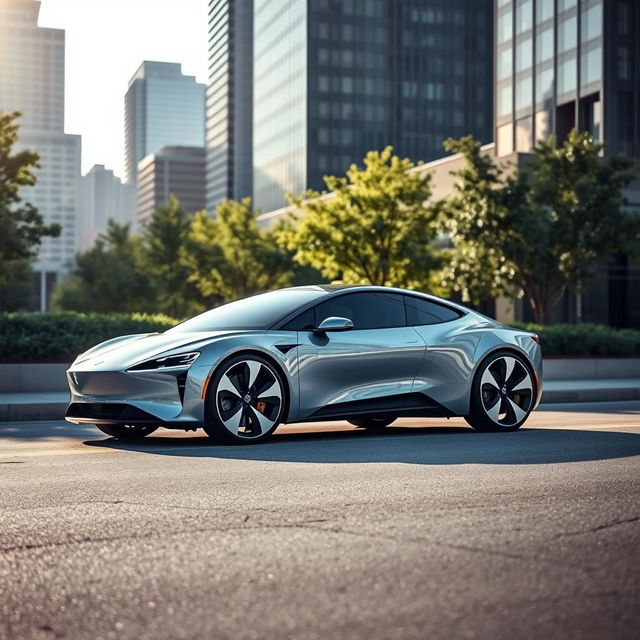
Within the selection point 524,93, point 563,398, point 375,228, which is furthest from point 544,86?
point 563,398

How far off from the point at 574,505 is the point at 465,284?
25.9 meters

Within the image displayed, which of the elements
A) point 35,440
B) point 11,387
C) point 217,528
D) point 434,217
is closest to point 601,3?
point 434,217

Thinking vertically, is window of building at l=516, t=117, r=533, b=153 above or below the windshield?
above

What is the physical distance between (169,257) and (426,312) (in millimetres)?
47279

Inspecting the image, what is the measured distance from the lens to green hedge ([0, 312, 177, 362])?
56.6 ft

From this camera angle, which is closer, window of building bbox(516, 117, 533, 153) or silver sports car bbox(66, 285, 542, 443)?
silver sports car bbox(66, 285, 542, 443)

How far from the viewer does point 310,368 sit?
9180mm

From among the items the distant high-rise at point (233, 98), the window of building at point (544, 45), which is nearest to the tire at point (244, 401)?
the window of building at point (544, 45)

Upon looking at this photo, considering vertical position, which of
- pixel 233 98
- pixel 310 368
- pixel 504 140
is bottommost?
pixel 310 368

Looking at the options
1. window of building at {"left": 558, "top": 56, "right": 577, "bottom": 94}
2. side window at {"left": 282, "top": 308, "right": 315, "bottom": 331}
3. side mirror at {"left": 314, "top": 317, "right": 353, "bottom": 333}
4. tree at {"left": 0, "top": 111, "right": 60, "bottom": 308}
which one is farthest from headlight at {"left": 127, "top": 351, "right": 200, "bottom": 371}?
window of building at {"left": 558, "top": 56, "right": 577, "bottom": 94}

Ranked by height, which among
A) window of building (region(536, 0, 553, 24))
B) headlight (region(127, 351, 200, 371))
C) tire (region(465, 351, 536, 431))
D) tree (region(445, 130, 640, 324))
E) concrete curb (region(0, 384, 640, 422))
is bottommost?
concrete curb (region(0, 384, 640, 422))

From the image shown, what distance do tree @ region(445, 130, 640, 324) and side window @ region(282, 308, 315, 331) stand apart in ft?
66.2

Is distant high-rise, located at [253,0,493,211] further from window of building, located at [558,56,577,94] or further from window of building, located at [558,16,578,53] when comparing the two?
window of building, located at [558,56,577,94]

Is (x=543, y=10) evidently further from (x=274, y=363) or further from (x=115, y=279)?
(x=274, y=363)
